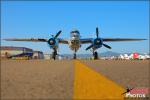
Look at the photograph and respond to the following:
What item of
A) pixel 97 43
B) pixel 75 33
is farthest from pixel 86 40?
Result: pixel 75 33

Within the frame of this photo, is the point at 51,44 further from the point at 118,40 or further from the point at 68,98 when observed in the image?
the point at 68,98

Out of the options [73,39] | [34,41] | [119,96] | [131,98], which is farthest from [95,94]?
[34,41]

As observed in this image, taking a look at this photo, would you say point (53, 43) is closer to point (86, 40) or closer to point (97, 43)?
point (86, 40)

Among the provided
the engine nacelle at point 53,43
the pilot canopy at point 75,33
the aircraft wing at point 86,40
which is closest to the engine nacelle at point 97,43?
the aircraft wing at point 86,40

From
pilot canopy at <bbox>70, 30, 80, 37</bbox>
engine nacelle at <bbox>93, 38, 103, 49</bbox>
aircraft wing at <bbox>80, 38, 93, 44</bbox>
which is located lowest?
engine nacelle at <bbox>93, 38, 103, 49</bbox>

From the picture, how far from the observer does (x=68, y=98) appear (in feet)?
33.9

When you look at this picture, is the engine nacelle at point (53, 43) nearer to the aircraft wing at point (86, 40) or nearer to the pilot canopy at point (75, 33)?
the pilot canopy at point (75, 33)

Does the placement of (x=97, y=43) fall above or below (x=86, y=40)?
below

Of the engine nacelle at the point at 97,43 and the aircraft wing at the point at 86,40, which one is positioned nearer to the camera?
the engine nacelle at the point at 97,43

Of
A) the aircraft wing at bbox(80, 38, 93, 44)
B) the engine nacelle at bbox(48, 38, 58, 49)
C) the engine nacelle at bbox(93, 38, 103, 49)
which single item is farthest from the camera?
the aircraft wing at bbox(80, 38, 93, 44)

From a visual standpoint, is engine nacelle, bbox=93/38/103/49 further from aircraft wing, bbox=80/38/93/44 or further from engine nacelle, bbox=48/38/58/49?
engine nacelle, bbox=48/38/58/49

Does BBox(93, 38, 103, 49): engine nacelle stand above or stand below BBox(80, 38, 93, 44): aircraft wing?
below

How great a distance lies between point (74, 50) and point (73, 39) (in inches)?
93.4

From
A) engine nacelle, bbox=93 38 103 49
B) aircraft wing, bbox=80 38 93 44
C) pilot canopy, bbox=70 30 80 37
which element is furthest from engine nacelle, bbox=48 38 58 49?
engine nacelle, bbox=93 38 103 49
